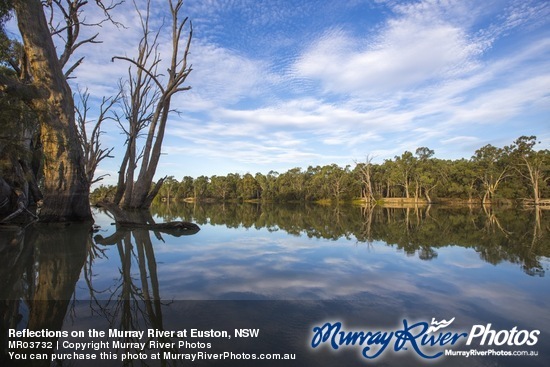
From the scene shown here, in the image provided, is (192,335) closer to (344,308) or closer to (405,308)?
(344,308)

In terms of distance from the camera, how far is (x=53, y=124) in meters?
8.94

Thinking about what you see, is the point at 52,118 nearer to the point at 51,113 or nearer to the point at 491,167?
the point at 51,113

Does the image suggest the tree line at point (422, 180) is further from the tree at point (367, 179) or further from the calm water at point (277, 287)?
the calm water at point (277, 287)

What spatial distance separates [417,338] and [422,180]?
51.9 meters

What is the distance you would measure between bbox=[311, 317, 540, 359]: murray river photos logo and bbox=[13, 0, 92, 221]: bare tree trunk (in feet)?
31.2

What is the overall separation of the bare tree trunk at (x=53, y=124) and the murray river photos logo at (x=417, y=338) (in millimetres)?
9520

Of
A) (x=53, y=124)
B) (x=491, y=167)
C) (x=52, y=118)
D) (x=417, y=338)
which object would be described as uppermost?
(x=491, y=167)

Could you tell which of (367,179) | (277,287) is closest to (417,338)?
(277,287)

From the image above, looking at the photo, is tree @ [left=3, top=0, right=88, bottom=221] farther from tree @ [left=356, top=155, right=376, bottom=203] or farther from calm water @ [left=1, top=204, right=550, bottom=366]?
tree @ [left=356, top=155, right=376, bottom=203]

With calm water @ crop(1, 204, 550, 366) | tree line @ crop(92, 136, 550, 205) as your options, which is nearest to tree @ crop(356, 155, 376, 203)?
tree line @ crop(92, 136, 550, 205)

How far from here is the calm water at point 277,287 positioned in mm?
2693

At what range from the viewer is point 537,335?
2.62m

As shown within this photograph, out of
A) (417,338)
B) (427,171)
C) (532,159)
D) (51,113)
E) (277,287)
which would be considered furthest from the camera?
(427,171)

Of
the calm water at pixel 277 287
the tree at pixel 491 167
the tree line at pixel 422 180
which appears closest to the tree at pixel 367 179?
the tree line at pixel 422 180
